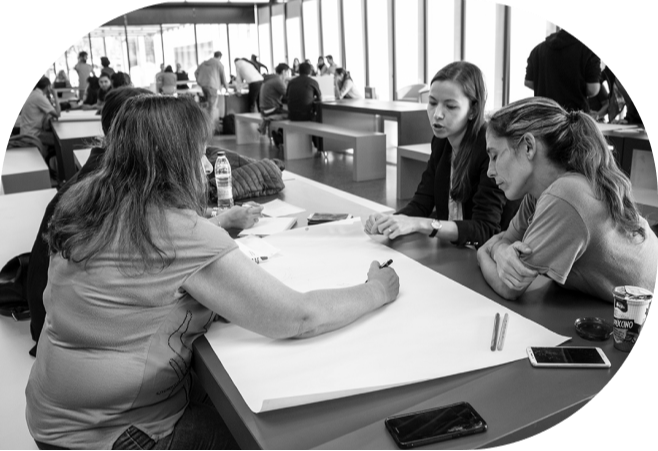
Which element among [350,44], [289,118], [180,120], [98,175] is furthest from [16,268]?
[350,44]

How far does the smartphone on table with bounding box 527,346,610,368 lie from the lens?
0.96 meters

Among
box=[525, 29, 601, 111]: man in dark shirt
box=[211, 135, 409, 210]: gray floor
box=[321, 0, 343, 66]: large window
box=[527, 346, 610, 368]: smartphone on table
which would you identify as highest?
box=[321, 0, 343, 66]: large window

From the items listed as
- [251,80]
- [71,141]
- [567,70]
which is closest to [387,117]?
[567,70]

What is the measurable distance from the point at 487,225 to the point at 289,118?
21.5ft

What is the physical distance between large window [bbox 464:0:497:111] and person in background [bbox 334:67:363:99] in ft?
6.53

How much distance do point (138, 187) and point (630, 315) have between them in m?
0.98

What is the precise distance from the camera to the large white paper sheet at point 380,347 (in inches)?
37.3

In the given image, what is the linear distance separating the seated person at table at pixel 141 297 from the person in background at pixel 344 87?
25.1ft

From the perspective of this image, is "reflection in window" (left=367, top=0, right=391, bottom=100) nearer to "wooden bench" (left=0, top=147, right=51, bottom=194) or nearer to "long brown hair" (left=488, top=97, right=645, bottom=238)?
"wooden bench" (left=0, top=147, right=51, bottom=194)

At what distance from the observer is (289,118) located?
807 centimetres

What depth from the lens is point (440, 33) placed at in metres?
10.1

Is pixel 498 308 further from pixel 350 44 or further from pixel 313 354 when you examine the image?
pixel 350 44

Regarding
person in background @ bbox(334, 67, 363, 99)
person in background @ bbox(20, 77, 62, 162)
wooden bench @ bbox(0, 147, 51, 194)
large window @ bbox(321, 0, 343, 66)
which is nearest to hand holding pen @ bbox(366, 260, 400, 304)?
wooden bench @ bbox(0, 147, 51, 194)

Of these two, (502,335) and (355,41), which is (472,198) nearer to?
(502,335)
